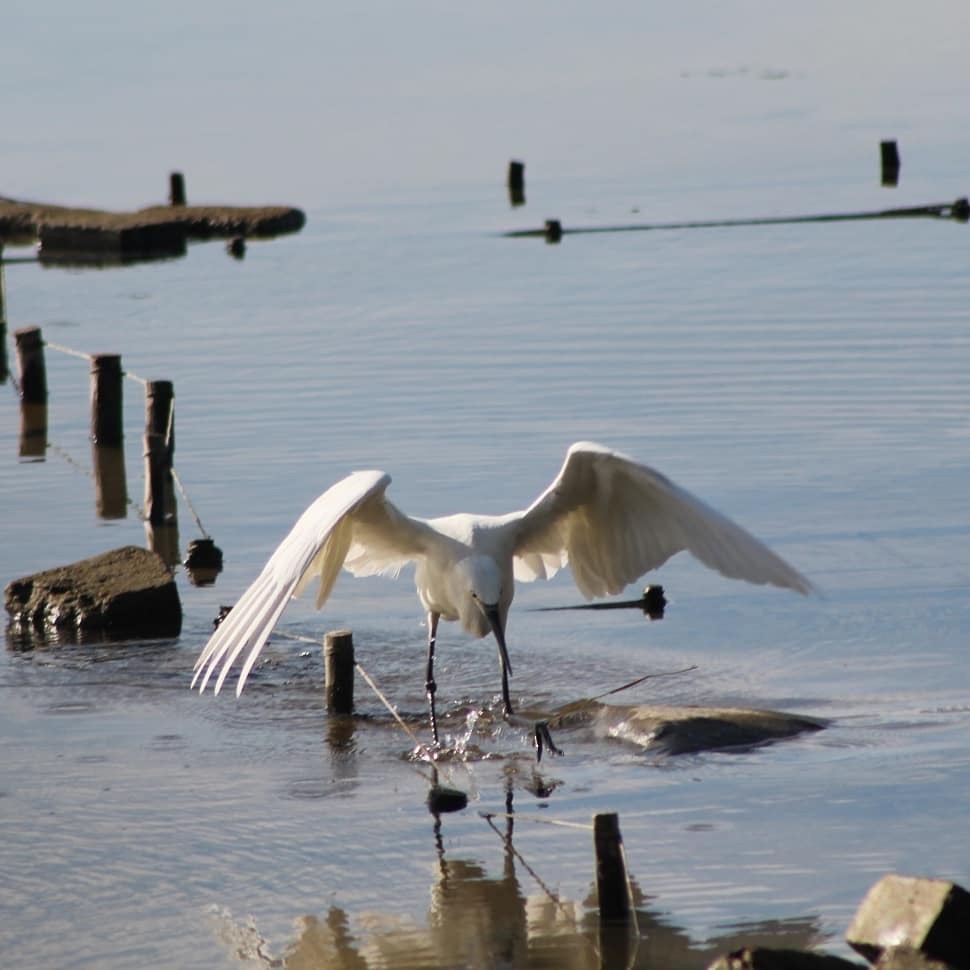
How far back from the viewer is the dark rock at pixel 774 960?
5.97 m

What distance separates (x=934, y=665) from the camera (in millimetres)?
10391

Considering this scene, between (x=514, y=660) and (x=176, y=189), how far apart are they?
2640cm

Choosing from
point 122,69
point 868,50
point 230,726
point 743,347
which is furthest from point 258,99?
point 230,726

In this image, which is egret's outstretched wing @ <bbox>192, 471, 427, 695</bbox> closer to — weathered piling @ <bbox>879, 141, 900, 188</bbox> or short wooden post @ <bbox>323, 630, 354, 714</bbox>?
short wooden post @ <bbox>323, 630, 354, 714</bbox>

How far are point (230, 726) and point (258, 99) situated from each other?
178 feet

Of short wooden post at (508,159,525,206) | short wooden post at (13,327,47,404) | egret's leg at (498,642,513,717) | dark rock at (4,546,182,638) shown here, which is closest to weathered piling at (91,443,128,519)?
short wooden post at (13,327,47,404)

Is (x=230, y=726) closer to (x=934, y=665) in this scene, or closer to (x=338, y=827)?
(x=338, y=827)

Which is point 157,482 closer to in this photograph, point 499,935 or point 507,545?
point 507,545

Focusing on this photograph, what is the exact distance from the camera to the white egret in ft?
26.4

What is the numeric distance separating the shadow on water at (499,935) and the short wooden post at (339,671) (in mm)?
2201

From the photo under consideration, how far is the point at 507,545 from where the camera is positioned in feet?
30.6

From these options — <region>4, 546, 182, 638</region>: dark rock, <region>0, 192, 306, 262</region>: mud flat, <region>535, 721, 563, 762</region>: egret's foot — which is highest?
<region>0, 192, 306, 262</region>: mud flat

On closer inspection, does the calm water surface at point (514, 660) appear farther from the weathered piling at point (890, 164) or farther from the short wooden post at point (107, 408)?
the weathered piling at point (890, 164)

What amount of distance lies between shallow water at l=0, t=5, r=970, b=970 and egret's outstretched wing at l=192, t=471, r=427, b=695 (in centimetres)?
89
